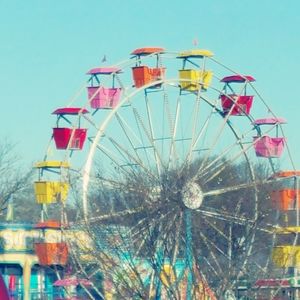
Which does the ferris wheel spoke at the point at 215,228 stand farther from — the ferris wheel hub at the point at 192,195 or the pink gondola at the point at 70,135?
the pink gondola at the point at 70,135

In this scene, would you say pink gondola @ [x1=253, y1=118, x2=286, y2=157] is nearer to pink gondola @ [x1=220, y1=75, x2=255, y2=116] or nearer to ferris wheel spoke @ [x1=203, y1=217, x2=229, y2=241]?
pink gondola @ [x1=220, y1=75, x2=255, y2=116]

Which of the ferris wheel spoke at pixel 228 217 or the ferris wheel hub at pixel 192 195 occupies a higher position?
the ferris wheel hub at pixel 192 195

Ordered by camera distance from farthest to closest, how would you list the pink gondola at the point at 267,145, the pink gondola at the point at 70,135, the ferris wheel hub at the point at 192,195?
the pink gondola at the point at 267,145, the pink gondola at the point at 70,135, the ferris wheel hub at the point at 192,195

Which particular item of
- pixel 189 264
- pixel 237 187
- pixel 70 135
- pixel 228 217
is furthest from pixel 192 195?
pixel 70 135

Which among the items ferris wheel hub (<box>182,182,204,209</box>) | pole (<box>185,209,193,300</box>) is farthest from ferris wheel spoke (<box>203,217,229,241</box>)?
pole (<box>185,209,193,300</box>)

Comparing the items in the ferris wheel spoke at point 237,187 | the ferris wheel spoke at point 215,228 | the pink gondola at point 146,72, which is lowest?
the ferris wheel spoke at point 215,228

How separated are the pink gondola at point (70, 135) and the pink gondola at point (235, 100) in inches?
200

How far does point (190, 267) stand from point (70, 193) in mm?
5705

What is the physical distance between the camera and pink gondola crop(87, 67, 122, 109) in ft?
134

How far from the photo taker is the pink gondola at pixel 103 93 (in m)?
40.9

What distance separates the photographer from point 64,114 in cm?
4091

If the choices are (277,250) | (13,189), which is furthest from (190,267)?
(13,189)

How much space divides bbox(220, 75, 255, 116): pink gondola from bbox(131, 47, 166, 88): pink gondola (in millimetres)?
2563

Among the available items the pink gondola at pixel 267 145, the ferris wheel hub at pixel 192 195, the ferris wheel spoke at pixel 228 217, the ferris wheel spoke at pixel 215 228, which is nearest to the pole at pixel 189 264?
the ferris wheel hub at pixel 192 195
